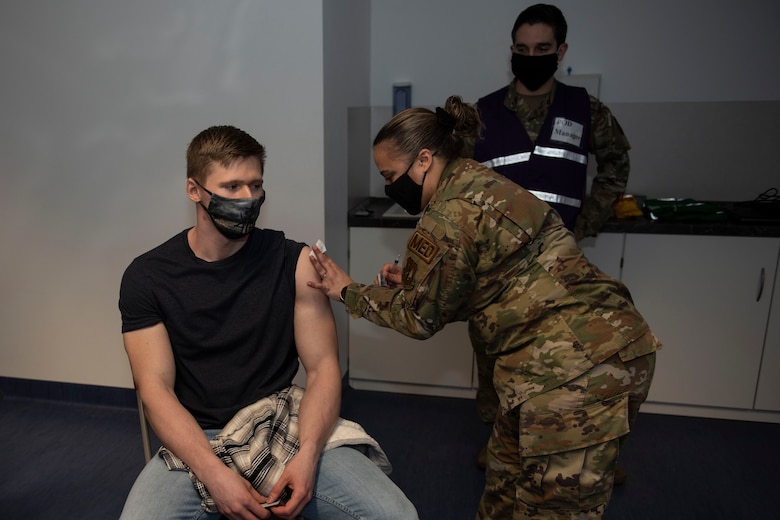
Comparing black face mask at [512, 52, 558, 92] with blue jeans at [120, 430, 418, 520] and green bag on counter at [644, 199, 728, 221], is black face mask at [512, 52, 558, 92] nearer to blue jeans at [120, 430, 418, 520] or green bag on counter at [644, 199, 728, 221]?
green bag on counter at [644, 199, 728, 221]

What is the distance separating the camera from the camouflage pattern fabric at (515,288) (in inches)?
57.9

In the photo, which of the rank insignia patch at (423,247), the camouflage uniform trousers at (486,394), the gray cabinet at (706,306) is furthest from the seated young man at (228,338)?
the gray cabinet at (706,306)

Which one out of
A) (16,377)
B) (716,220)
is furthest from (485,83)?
(16,377)

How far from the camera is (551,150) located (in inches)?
91.7

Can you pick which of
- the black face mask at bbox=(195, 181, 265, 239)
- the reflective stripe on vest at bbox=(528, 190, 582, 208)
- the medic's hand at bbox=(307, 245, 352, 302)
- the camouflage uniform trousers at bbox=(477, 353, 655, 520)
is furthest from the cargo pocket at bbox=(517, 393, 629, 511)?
the reflective stripe on vest at bbox=(528, 190, 582, 208)

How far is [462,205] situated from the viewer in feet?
4.86

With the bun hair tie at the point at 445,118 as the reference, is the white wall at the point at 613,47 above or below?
above

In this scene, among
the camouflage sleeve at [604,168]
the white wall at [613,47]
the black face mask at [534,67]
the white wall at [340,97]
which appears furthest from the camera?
the white wall at [613,47]

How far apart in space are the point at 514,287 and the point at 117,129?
1886 mm

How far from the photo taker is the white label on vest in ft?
7.63

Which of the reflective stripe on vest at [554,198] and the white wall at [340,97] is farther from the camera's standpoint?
the white wall at [340,97]

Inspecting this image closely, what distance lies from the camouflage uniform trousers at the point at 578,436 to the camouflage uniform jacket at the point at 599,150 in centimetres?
107

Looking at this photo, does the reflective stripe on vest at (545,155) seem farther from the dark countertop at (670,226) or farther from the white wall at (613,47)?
the white wall at (613,47)

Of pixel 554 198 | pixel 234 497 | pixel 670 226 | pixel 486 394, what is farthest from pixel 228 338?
pixel 670 226
